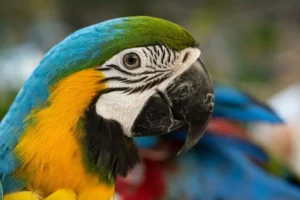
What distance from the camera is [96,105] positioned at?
0.86 meters

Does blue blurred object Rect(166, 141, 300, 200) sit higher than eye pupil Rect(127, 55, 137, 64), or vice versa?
eye pupil Rect(127, 55, 137, 64)

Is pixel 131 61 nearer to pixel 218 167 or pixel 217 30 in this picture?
pixel 218 167

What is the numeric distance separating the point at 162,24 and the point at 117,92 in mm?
136

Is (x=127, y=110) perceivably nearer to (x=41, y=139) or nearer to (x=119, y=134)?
(x=119, y=134)

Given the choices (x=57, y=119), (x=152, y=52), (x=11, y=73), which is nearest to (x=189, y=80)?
(x=152, y=52)

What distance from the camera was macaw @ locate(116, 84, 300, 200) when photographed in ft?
4.82

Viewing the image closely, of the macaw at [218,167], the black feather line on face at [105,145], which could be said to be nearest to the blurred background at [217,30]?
the macaw at [218,167]

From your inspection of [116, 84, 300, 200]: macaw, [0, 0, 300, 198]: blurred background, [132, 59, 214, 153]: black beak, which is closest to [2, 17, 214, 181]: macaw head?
[132, 59, 214, 153]: black beak

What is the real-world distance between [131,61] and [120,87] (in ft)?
0.16

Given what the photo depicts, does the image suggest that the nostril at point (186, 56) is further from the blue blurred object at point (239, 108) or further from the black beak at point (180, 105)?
the blue blurred object at point (239, 108)

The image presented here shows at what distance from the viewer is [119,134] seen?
893 millimetres

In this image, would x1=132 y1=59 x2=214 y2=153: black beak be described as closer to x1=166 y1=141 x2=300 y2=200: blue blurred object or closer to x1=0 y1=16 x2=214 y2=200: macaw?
x1=0 y1=16 x2=214 y2=200: macaw

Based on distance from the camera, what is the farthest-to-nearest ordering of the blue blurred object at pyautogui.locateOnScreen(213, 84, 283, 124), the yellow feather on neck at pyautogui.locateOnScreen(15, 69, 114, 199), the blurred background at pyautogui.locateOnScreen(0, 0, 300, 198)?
1. the blurred background at pyautogui.locateOnScreen(0, 0, 300, 198)
2. the blue blurred object at pyautogui.locateOnScreen(213, 84, 283, 124)
3. the yellow feather on neck at pyautogui.locateOnScreen(15, 69, 114, 199)

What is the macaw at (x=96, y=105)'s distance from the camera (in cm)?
82
